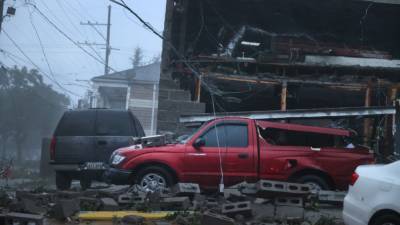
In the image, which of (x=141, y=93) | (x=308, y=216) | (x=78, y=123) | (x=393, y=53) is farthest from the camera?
(x=141, y=93)

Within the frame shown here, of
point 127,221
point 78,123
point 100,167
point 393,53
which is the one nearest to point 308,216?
point 127,221

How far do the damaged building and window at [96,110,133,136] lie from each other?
2.92 meters

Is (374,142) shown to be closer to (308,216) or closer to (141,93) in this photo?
(308,216)

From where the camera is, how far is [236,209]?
8.83 meters

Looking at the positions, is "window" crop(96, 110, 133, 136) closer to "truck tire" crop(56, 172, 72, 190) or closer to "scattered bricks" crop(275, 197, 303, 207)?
"truck tire" crop(56, 172, 72, 190)

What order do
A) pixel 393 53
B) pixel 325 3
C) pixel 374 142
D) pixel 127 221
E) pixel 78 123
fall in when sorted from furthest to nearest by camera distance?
pixel 393 53
pixel 325 3
pixel 374 142
pixel 78 123
pixel 127 221

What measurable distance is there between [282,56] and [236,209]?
9.83 m

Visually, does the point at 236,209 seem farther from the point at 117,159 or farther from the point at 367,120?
the point at 367,120

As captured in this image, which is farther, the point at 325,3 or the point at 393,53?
the point at 393,53

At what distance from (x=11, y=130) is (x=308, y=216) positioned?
107ft

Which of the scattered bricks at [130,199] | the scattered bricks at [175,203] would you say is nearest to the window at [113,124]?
the scattered bricks at [130,199]

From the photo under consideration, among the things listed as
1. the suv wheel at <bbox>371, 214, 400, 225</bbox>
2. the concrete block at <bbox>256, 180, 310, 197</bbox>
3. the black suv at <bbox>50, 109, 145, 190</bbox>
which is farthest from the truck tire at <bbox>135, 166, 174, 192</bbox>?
the suv wheel at <bbox>371, 214, 400, 225</bbox>

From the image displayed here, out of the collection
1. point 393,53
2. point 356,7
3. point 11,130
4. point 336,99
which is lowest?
point 11,130

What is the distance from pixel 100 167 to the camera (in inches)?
491
